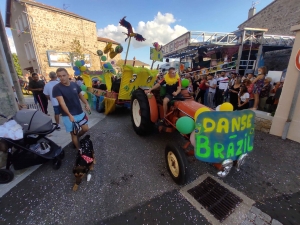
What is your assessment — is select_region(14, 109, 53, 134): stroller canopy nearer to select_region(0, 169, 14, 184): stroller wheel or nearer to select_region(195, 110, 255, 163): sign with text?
select_region(0, 169, 14, 184): stroller wheel

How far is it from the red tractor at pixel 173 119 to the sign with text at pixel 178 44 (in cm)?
865

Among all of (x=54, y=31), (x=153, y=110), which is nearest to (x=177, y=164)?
(x=153, y=110)

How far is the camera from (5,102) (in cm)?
263

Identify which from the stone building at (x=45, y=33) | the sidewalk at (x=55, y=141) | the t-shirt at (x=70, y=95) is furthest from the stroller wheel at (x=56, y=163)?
the stone building at (x=45, y=33)

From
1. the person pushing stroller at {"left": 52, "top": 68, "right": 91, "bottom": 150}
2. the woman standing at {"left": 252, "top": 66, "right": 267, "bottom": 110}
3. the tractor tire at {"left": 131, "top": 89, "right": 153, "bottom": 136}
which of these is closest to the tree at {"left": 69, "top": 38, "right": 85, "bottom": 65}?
the tractor tire at {"left": 131, "top": 89, "right": 153, "bottom": 136}

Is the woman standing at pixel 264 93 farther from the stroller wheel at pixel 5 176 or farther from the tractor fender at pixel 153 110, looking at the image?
the stroller wheel at pixel 5 176

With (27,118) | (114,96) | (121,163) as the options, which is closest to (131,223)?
(121,163)

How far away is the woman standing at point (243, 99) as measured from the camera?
445 centimetres

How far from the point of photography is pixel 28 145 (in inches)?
91.4

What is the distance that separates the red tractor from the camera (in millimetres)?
1914

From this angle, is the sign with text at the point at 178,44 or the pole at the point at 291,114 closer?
the pole at the point at 291,114

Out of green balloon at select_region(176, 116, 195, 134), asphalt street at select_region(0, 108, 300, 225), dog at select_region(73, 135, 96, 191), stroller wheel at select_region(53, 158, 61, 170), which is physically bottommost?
asphalt street at select_region(0, 108, 300, 225)

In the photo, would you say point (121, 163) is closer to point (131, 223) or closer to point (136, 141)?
point (136, 141)

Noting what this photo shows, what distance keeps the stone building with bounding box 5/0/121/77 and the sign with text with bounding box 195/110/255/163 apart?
14.3m
